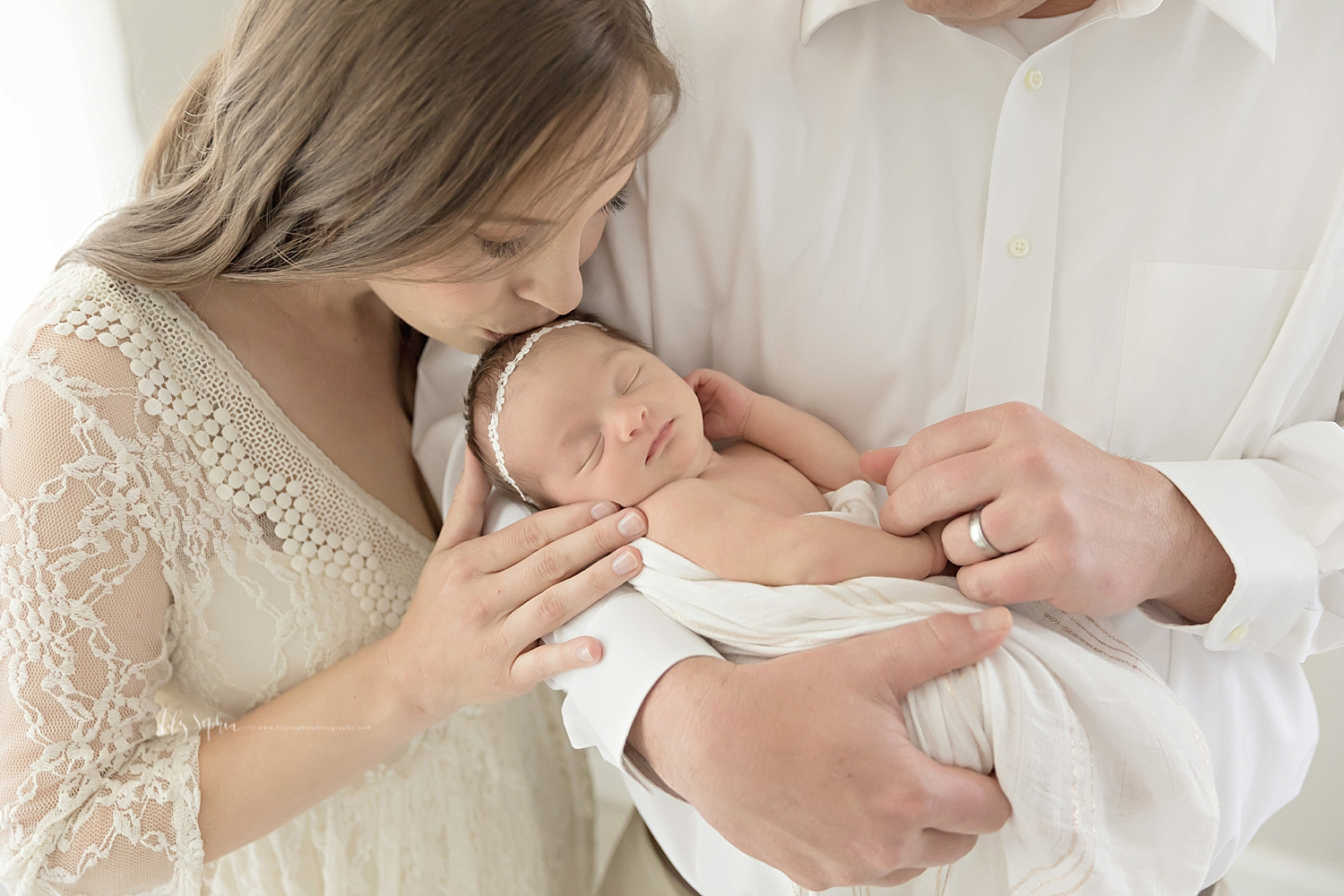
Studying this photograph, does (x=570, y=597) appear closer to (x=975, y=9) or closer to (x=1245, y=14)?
(x=975, y=9)

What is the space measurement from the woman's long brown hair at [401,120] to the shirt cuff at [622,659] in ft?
1.67

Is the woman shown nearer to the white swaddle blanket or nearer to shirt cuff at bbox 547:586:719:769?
shirt cuff at bbox 547:586:719:769

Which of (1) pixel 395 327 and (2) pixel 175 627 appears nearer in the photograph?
(2) pixel 175 627

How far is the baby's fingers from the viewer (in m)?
1.14

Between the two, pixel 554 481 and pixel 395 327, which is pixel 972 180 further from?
pixel 395 327

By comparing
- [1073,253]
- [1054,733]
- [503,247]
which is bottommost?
[1054,733]

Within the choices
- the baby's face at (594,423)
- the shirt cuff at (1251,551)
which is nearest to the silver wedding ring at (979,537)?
the shirt cuff at (1251,551)

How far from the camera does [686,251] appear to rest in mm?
1384

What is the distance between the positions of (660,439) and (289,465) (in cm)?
55

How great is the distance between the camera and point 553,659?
1.17m

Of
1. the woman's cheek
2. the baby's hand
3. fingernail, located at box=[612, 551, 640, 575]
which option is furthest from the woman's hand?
the woman's cheek

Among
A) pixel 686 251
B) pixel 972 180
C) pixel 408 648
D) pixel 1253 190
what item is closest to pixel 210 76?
pixel 686 251

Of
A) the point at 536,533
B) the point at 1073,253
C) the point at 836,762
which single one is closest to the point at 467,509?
the point at 536,533

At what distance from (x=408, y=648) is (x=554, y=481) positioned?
0.31 m
